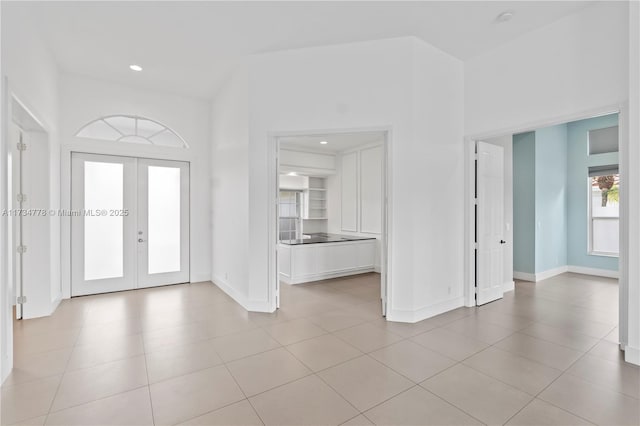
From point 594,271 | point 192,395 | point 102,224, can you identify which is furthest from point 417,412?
point 594,271

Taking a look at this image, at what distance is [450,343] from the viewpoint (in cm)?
318

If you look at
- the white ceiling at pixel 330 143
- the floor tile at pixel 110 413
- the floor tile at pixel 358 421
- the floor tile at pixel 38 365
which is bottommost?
the floor tile at pixel 110 413

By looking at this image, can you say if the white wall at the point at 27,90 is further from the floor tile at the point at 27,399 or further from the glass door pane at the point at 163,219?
the glass door pane at the point at 163,219

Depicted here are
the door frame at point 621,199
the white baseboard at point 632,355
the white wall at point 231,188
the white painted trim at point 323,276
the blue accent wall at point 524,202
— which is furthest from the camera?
the blue accent wall at point 524,202

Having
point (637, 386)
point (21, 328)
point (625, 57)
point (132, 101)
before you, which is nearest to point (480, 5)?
point (625, 57)

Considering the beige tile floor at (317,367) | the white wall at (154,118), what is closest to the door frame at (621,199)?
the beige tile floor at (317,367)

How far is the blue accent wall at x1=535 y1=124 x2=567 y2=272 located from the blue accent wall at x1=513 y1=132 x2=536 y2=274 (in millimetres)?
100

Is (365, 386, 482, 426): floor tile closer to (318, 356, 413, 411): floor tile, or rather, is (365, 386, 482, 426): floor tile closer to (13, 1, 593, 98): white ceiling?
(318, 356, 413, 411): floor tile

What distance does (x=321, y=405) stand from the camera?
7.09 feet

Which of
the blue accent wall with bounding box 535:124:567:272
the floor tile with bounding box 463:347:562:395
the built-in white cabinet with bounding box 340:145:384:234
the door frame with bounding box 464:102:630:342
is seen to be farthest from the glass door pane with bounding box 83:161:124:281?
the blue accent wall with bounding box 535:124:567:272

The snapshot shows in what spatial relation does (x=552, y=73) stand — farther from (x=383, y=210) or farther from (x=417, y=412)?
(x=417, y=412)

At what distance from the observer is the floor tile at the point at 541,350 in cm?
279

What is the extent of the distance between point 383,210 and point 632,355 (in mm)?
2736

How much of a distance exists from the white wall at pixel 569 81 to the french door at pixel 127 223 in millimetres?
5285
